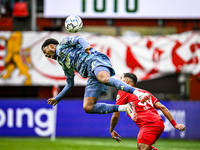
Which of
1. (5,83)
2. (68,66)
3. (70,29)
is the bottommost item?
(5,83)

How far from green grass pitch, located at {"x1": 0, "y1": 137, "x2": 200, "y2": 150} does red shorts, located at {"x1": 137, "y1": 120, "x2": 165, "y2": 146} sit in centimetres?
417

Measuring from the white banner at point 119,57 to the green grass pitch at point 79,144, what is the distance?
2.98 metres

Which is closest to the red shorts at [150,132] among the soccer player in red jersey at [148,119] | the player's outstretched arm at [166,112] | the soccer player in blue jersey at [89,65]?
the soccer player in red jersey at [148,119]

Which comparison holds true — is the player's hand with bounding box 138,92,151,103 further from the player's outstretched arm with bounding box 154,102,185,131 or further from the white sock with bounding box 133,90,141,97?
the player's outstretched arm with bounding box 154,102,185,131

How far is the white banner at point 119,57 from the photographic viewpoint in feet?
47.7

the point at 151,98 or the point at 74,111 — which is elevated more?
the point at 151,98

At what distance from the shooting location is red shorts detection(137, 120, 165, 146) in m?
5.88

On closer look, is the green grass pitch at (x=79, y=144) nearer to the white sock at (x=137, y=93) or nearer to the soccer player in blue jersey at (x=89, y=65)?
the soccer player in blue jersey at (x=89, y=65)

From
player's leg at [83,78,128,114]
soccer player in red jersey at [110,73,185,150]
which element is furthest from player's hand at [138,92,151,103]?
player's leg at [83,78,128,114]

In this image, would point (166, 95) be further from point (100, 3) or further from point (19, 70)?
point (19, 70)

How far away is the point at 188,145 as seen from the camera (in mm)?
11344

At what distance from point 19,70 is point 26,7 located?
3.03 m

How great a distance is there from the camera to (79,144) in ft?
36.5

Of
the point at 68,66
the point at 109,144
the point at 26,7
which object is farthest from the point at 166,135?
the point at 26,7
